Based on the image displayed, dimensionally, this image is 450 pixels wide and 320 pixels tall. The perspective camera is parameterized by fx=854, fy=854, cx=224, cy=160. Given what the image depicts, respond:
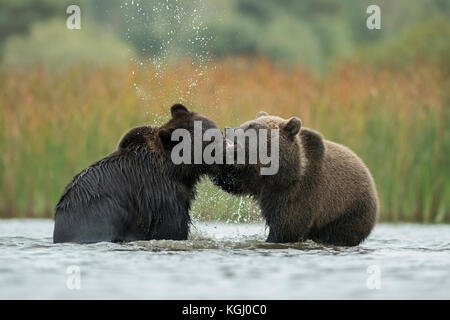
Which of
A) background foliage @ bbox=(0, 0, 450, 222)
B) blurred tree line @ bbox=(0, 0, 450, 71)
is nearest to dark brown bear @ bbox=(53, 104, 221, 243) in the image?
background foliage @ bbox=(0, 0, 450, 222)

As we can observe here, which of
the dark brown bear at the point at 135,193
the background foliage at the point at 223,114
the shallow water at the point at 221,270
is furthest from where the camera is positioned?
the background foliage at the point at 223,114

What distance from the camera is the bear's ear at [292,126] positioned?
7816mm

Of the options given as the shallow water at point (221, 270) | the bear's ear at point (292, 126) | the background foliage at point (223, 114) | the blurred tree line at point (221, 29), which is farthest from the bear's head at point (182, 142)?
the blurred tree line at point (221, 29)

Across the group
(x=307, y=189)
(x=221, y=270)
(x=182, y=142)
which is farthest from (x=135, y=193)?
(x=307, y=189)

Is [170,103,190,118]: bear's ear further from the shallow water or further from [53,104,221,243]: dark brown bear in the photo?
the shallow water

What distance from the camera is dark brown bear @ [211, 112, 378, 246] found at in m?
7.86

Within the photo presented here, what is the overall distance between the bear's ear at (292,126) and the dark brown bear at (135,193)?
70cm

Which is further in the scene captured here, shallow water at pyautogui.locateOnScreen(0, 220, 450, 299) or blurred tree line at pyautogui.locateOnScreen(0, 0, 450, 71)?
blurred tree line at pyautogui.locateOnScreen(0, 0, 450, 71)

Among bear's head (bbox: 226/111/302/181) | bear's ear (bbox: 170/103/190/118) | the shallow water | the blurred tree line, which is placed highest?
the blurred tree line

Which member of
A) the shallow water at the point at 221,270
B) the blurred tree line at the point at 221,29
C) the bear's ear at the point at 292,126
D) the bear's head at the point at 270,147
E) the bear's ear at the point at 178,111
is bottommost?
the shallow water at the point at 221,270

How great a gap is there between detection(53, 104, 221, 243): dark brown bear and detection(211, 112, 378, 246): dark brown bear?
1.51 ft

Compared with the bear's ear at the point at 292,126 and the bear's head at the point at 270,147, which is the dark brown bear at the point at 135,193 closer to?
the bear's head at the point at 270,147

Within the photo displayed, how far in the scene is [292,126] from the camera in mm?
7855

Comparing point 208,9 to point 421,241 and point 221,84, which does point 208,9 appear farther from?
point 421,241
